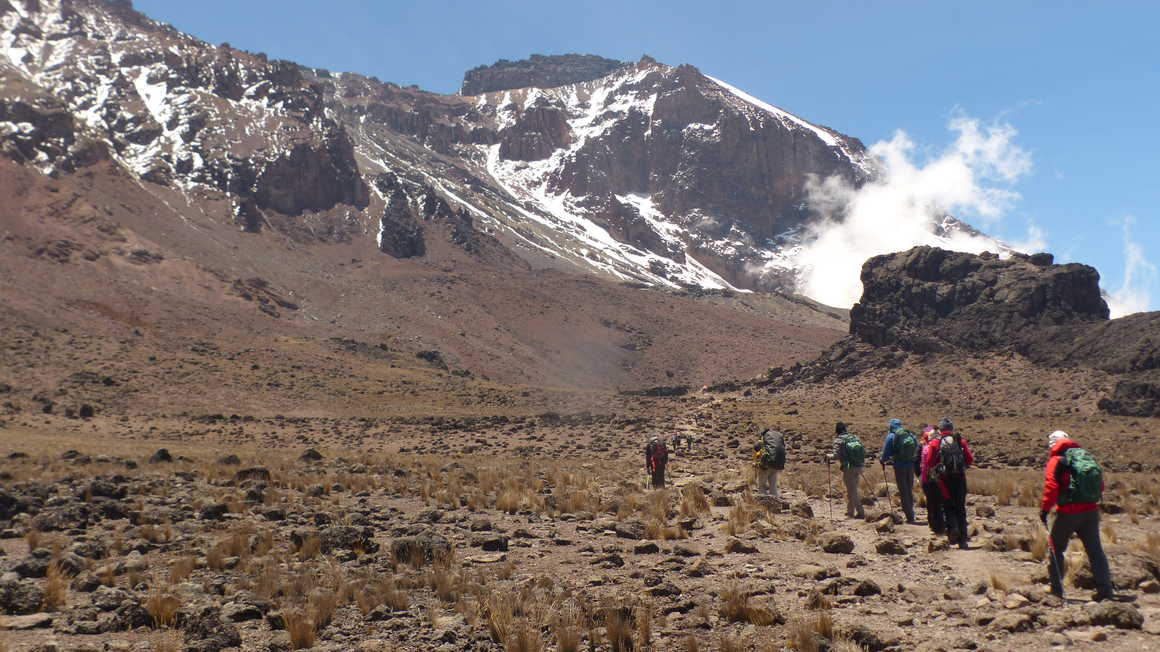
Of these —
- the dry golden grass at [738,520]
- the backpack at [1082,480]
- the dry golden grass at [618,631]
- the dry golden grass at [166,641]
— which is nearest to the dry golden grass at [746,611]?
the dry golden grass at [618,631]

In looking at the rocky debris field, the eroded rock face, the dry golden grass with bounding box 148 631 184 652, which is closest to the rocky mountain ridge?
the eroded rock face

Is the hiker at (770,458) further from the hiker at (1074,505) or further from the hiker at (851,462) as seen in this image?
the hiker at (1074,505)

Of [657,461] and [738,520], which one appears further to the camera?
[657,461]


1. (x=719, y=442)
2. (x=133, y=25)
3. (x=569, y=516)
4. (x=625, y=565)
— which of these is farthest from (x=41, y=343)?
(x=133, y=25)

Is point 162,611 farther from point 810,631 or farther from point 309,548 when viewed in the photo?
point 810,631

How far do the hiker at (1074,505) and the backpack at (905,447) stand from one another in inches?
206

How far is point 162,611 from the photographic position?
351 inches

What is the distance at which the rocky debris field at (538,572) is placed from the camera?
8.20 m

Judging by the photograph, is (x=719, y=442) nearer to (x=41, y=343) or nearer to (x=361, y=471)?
(x=361, y=471)

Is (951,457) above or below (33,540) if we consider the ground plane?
above

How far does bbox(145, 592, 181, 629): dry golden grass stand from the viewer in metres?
8.84

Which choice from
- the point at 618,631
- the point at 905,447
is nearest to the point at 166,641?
the point at 618,631

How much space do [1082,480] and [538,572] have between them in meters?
6.54

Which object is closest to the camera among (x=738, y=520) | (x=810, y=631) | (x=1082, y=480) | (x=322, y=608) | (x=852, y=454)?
(x=810, y=631)
